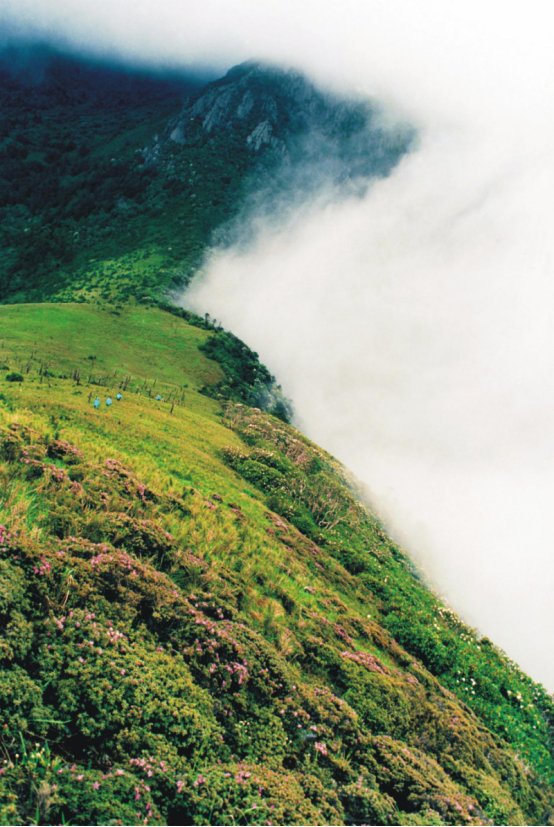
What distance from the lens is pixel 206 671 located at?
737 cm

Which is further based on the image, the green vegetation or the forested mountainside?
the green vegetation

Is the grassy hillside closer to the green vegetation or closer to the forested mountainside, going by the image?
the forested mountainside

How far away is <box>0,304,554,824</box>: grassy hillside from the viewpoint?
17.8 feet

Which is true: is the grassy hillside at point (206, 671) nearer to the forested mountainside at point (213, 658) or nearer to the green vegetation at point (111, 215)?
the forested mountainside at point (213, 658)

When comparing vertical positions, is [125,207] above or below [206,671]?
above

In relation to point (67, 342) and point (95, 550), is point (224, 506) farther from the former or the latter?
point (67, 342)

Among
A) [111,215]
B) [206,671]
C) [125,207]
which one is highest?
[125,207]

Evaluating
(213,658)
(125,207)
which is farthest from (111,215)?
(213,658)

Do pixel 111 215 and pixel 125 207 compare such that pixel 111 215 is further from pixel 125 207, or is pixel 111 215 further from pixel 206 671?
pixel 206 671

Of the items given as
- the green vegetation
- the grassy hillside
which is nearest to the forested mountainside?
the grassy hillside

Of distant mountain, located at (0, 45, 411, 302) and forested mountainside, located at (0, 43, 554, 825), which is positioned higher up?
distant mountain, located at (0, 45, 411, 302)

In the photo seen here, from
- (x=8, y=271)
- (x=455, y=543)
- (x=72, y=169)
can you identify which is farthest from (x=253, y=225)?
(x=455, y=543)

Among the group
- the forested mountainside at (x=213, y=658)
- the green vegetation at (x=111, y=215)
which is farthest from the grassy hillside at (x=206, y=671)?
the green vegetation at (x=111, y=215)

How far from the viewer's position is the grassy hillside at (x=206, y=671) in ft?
17.8
